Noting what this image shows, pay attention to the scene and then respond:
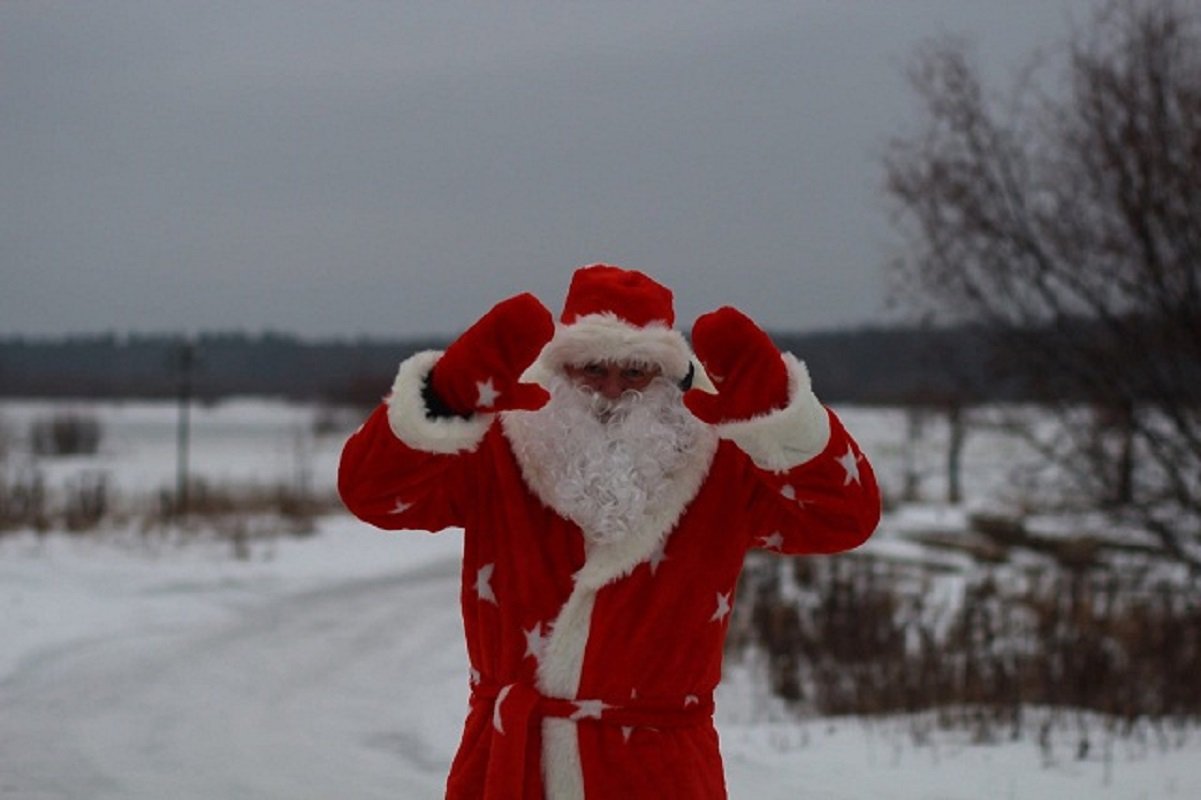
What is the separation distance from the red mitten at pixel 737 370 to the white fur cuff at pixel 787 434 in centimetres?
3

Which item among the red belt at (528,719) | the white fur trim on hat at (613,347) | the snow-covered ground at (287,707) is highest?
the white fur trim on hat at (613,347)

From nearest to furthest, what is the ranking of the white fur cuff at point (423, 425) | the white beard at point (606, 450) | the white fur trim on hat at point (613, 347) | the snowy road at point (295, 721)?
1. the white fur cuff at point (423, 425)
2. the white beard at point (606, 450)
3. the white fur trim on hat at point (613, 347)
4. the snowy road at point (295, 721)

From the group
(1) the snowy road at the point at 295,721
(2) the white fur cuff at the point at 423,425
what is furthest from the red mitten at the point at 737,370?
(1) the snowy road at the point at 295,721

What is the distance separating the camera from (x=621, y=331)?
3.01 metres

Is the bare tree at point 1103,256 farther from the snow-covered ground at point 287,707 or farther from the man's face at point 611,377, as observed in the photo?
the man's face at point 611,377

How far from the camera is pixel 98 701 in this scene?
7391 millimetres

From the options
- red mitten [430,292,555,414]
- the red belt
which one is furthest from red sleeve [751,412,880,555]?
red mitten [430,292,555,414]

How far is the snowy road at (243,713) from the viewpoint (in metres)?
5.90

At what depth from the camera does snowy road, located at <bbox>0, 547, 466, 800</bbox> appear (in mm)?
5898

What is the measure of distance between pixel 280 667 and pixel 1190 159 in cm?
614

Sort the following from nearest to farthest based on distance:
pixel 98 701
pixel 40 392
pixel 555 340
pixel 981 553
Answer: pixel 555 340, pixel 98 701, pixel 981 553, pixel 40 392

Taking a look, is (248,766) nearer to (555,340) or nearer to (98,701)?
(98,701)

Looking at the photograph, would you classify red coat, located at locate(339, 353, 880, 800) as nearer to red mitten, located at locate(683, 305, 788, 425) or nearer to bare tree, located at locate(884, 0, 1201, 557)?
red mitten, located at locate(683, 305, 788, 425)

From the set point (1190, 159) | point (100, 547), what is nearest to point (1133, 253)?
point (1190, 159)
